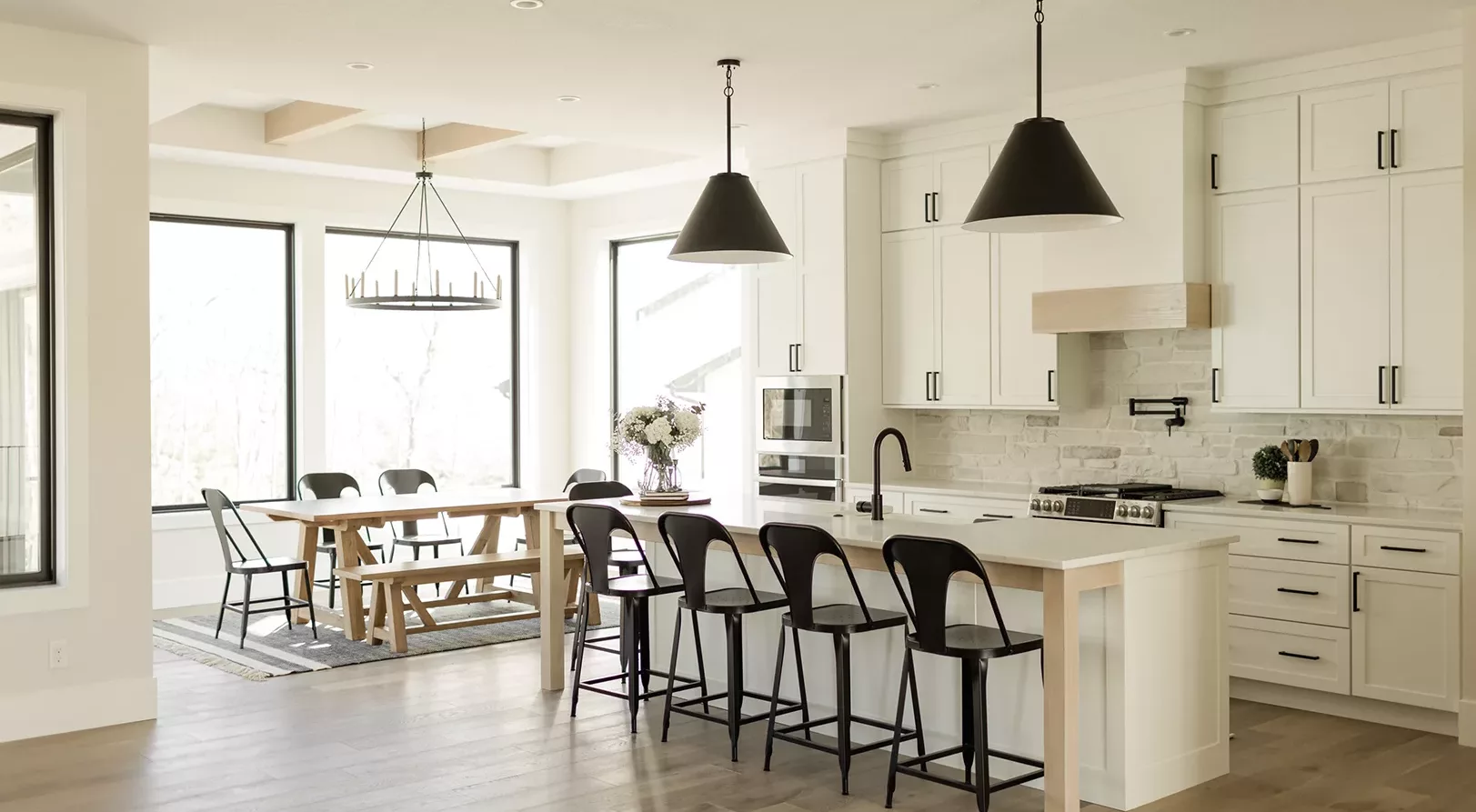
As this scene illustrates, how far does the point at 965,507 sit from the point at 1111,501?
35.5 inches

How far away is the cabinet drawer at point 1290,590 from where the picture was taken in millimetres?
5383

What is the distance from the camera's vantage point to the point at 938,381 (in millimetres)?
7207

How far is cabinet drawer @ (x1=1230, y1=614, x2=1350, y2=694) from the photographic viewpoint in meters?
5.41

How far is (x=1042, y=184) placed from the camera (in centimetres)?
417

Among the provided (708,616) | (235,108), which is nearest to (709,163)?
(235,108)

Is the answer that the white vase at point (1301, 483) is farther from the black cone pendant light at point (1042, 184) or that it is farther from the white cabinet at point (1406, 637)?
the black cone pendant light at point (1042, 184)

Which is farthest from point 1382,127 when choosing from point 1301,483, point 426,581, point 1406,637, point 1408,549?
point 426,581

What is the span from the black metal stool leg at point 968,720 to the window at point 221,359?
599 cm

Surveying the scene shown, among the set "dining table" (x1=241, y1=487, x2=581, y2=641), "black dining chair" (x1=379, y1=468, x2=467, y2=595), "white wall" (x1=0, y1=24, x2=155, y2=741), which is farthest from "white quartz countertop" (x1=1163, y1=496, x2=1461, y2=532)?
"black dining chair" (x1=379, y1=468, x2=467, y2=595)

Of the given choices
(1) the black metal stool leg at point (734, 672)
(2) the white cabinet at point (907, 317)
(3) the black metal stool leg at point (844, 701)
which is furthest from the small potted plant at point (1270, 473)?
(1) the black metal stool leg at point (734, 672)

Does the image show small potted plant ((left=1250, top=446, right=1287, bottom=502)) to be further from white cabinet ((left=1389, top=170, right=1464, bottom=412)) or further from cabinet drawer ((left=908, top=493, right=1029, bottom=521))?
cabinet drawer ((left=908, top=493, right=1029, bottom=521))

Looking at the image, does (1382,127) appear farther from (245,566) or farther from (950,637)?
(245,566)

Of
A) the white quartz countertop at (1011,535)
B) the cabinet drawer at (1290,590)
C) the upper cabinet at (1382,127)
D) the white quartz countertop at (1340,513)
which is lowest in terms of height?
the cabinet drawer at (1290,590)

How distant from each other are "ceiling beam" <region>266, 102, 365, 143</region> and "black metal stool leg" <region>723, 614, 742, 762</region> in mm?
3856
